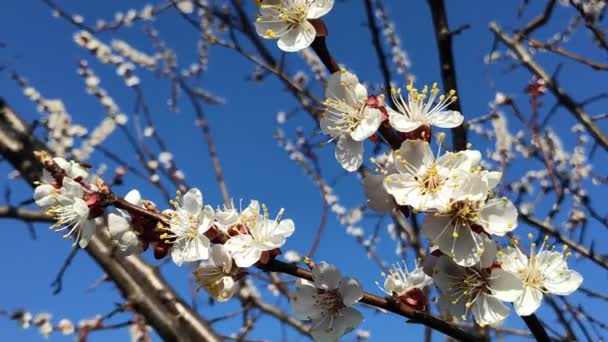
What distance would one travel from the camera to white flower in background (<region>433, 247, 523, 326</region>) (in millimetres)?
950

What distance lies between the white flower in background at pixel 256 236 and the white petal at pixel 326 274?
9 cm

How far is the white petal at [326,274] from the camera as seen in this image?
3.38ft

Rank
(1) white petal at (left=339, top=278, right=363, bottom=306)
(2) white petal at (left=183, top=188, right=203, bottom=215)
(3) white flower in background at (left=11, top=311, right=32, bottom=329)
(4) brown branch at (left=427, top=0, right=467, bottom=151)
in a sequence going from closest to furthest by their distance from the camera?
(1) white petal at (left=339, top=278, right=363, bottom=306) < (2) white petal at (left=183, top=188, right=203, bottom=215) < (4) brown branch at (left=427, top=0, right=467, bottom=151) < (3) white flower in background at (left=11, top=311, right=32, bottom=329)

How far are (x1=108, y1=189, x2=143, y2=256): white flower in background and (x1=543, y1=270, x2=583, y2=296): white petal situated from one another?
0.81 m

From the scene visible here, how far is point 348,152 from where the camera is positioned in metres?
1.03

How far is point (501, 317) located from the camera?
39.3 inches

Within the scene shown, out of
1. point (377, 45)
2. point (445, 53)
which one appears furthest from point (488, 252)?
point (377, 45)

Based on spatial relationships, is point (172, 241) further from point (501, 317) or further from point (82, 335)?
point (82, 335)

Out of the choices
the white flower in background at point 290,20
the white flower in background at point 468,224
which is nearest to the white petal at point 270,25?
the white flower in background at point 290,20

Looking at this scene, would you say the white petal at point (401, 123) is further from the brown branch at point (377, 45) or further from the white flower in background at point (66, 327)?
the white flower in background at point (66, 327)

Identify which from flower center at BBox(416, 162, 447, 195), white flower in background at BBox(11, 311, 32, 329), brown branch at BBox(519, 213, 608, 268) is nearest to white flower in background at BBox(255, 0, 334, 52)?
flower center at BBox(416, 162, 447, 195)

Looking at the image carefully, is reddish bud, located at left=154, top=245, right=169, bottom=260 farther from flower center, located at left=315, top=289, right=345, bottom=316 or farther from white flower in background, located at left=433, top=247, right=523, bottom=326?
white flower in background, located at left=433, top=247, right=523, bottom=326

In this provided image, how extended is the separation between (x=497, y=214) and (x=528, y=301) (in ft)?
0.59

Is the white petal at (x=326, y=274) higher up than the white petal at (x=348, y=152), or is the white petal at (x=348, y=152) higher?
the white petal at (x=348, y=152)
